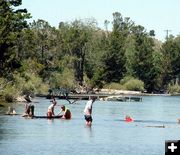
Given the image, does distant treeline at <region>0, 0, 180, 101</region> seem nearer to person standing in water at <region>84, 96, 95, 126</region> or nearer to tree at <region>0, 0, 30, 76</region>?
tree at <region>0, 0, 30, 76</region>

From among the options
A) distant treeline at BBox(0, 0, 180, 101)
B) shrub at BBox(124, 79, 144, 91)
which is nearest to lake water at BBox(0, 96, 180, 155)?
distant treeline at BBox(0, 0, 180, 101)

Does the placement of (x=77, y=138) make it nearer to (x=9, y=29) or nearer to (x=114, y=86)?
(x=9, y=29)

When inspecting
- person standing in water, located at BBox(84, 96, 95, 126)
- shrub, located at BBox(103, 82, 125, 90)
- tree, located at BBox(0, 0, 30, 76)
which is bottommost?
person standing in water, located at BBox(84, 96, 95, 126)

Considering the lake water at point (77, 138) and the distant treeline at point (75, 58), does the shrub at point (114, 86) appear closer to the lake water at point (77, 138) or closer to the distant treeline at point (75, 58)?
the distant treeline at point (75, 58)

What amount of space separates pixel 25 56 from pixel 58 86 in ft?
30.3

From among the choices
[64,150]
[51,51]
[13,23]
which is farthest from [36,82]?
[64,150]

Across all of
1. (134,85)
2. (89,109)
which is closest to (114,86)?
(134,85)

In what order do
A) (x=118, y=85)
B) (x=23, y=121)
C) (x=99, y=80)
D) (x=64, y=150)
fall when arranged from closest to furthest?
(x=64, y=150) < (x=23, y=121) < (x=99, y=80) < (x=118, y=85)

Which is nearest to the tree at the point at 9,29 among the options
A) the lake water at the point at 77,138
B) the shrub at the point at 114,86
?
the lake water at the point at 77,138

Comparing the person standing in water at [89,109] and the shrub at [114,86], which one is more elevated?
the shrub at [114,86]

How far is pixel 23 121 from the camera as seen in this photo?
190 feet

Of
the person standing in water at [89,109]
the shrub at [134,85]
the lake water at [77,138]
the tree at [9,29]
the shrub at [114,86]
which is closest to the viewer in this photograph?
the lake water at [77,138]

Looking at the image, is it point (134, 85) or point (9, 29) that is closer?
point (9, 29)

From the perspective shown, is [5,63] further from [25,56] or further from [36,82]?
[25,56]
